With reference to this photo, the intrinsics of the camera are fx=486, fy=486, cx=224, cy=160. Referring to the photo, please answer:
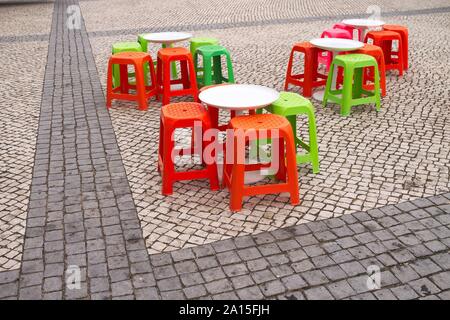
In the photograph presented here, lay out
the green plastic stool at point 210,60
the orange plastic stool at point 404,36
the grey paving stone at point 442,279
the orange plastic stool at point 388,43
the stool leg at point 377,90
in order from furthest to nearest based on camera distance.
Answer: the orange plastic stool at point 404,36, the orange plastic stool at point 388,43, the green plastic stool at point 210,60, the stool leg at point 377,90, the grey paving stone at point 442,279

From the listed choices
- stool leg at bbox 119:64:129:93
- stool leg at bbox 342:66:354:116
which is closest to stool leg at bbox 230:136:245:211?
stool leg at bbox 342:66:354:116

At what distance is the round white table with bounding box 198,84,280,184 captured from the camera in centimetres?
469

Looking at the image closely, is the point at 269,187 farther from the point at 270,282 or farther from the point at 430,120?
the point at 430,120

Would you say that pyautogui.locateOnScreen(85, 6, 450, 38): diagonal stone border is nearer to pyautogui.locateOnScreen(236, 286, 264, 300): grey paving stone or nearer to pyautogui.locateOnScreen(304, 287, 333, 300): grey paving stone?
pyautogui.locateOnScreen(236, 286, 264, 300): grey paving stone

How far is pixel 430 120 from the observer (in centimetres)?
668

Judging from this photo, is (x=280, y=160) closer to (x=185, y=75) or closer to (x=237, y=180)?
(x=237, y=180)

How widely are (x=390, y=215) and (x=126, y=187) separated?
2.61 m

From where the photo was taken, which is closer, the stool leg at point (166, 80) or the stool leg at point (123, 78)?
the stool leg at point (166, 80)

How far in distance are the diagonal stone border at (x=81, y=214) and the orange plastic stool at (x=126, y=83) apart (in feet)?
1.15

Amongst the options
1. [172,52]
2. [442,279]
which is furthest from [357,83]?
[442,279]

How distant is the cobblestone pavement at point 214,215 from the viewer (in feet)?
11.8

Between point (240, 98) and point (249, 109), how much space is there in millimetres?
246

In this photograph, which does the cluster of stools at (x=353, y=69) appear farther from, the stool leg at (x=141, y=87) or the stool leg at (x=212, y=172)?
the stool leg at (x=212, y=172)

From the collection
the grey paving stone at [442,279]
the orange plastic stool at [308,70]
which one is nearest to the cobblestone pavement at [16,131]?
the grey paving stone at [442,279]
